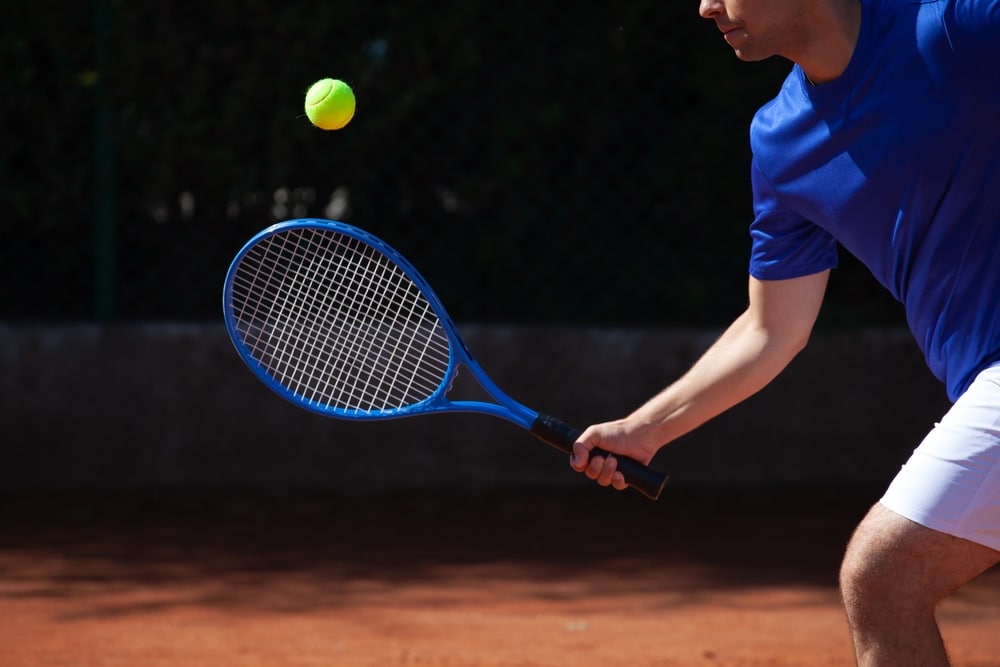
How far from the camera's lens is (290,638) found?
3.79 meters

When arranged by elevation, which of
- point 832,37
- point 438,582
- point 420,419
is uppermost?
point 832,37

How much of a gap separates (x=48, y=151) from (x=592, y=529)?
256 centimetres

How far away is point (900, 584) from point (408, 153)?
12.7 feet

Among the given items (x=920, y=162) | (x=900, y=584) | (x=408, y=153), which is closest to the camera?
(x=900, y=584)

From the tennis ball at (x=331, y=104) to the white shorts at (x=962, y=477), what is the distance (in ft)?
4.93

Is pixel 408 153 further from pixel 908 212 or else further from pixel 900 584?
pixel 900 584

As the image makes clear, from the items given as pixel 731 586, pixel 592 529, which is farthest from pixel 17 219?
pixel 731 586

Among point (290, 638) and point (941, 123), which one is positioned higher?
point (941, 123)

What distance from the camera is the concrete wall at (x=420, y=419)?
549cm

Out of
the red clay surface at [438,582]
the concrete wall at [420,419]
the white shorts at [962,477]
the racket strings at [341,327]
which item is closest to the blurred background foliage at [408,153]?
the concrete wall at [420,419]

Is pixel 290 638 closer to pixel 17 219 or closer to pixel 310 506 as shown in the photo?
pixel 310 506

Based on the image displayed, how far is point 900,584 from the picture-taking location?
2104 mm

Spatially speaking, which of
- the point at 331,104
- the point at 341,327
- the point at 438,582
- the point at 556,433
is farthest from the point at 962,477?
the point at 438,582

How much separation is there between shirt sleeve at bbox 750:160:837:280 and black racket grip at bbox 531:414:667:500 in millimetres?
420
